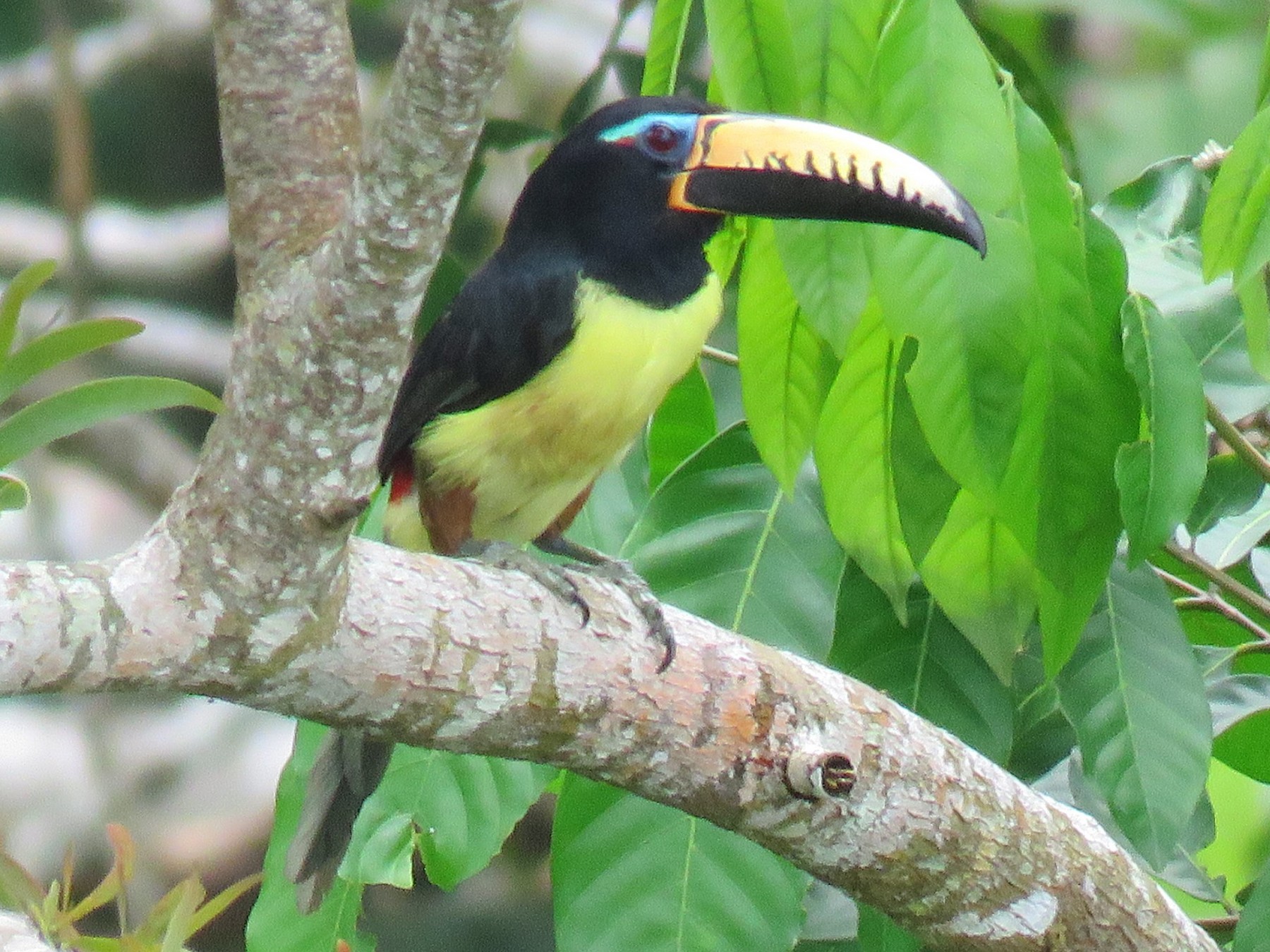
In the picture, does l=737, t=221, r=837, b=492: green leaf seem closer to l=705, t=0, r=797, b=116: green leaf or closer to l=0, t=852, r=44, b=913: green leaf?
l=705, t=0, r=797, b=116: green leaf

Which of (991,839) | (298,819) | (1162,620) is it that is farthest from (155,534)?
(1162,620)

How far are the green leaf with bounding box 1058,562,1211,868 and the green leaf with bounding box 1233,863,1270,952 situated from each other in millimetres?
118

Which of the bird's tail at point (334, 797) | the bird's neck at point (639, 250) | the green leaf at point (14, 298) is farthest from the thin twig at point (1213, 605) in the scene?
the green leaf at point (14, 298)

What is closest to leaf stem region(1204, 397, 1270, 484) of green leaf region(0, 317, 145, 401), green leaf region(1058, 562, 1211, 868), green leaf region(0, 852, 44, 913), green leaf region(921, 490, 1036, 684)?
green leaf region(1058, 562, 1211, 868)

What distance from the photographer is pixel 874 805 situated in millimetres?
1874

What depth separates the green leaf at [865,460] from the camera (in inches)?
77.5

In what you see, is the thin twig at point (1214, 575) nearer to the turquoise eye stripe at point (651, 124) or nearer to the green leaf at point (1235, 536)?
the green leaf at point (1235, 536)

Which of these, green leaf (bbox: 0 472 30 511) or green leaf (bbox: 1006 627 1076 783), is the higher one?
green leaf (bbox: 0 472 30 511)

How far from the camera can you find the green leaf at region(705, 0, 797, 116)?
172cm

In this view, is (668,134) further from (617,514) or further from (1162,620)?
(1162,620)

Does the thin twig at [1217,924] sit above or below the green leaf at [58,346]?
below

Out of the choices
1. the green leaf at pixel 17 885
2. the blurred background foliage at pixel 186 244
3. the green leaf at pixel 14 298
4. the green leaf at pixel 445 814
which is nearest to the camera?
the green leaf at pixel 14 298

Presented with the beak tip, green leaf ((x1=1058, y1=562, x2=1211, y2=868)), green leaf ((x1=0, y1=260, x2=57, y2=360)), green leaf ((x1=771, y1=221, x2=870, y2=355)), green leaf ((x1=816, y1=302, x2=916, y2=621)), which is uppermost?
green leaf ((x1=0, y1=260, x2=57, y2=360))

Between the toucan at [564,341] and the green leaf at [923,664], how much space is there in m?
0.30
